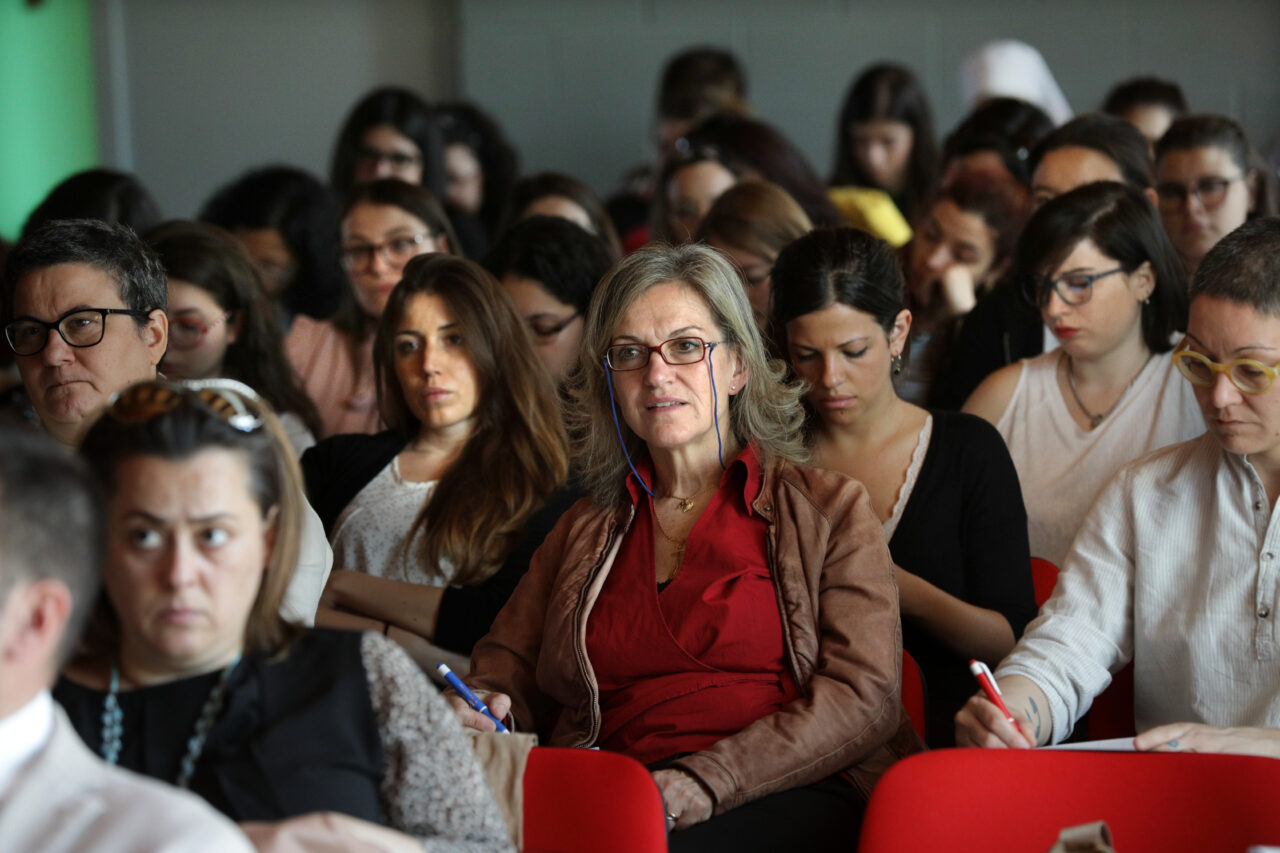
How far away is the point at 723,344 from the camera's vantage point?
2.39 m

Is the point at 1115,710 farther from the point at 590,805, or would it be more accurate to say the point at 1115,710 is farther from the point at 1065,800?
the point at 590,805

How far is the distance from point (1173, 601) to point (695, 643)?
0.78 metres

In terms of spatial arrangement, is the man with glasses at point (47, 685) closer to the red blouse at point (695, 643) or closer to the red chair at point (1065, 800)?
the red chair at point (1065, 800)

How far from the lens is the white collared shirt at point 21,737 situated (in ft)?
4.35

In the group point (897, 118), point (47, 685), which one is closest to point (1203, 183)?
point (897, 118)

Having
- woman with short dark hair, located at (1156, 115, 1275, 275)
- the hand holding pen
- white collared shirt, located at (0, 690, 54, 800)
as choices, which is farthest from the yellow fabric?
white collared shirt, located at (0, 690, 54, 800)

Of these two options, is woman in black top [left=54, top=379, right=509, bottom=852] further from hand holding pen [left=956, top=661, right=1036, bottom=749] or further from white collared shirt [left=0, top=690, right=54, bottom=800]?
hand holding pen [left=956, top=661, right=1036, bottom=749]

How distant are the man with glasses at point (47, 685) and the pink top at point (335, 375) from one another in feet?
7.45

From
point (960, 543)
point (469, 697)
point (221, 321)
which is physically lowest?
point (469, 697)

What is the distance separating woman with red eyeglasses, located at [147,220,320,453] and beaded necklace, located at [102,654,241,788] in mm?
1714

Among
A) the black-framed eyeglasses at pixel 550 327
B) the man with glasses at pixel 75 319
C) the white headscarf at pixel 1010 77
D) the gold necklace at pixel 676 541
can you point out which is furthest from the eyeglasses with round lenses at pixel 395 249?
the white headscarf at pixel 1010 77

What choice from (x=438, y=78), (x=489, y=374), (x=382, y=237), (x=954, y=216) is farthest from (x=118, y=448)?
(x=438, y=78)

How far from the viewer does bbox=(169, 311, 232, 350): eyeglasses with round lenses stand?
326 cm

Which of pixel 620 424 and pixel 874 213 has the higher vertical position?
pixel 874 213
